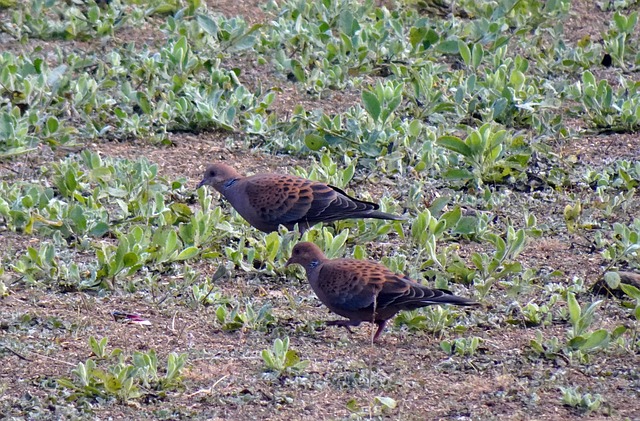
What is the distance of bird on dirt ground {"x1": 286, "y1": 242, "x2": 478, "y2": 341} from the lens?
17.9ft

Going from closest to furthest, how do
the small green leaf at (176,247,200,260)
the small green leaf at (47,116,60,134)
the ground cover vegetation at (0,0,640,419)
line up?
the ground cover vegetation at (0,0,640,419)
the small green leaf at (176,247,200,260)
the small green leaf at (47,116,60,134)

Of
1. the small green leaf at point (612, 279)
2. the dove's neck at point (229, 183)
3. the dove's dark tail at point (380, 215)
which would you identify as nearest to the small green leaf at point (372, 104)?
the dove's neck at point (229, 183)

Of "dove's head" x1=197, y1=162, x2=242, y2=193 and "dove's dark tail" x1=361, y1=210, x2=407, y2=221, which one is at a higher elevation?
"dove's dark tail" x1=361, y1=210, x2=407, y2=221

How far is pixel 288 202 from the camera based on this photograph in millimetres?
6902

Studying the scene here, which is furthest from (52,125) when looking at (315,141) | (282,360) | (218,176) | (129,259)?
(282,360)

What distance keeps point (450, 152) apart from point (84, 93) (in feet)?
8.67

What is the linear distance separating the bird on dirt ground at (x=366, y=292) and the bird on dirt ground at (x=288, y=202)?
28.5 inches

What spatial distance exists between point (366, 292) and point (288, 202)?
143 centimetres

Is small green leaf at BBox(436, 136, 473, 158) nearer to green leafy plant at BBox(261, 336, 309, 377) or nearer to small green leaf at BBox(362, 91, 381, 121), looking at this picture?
small green leaf at BBox(362, 91, 381, 121)

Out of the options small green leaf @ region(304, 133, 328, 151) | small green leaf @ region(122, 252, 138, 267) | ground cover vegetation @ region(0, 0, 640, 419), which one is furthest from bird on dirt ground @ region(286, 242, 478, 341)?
small green leaf @ region(304, 133, 328, 151)

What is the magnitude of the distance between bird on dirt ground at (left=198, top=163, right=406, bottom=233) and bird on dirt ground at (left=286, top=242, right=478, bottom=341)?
72cm

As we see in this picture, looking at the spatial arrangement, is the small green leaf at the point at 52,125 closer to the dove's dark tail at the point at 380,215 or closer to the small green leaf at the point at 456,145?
the dove's dark tail at the point at 380,215

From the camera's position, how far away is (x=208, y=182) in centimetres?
727

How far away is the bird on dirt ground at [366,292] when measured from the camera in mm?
5445
